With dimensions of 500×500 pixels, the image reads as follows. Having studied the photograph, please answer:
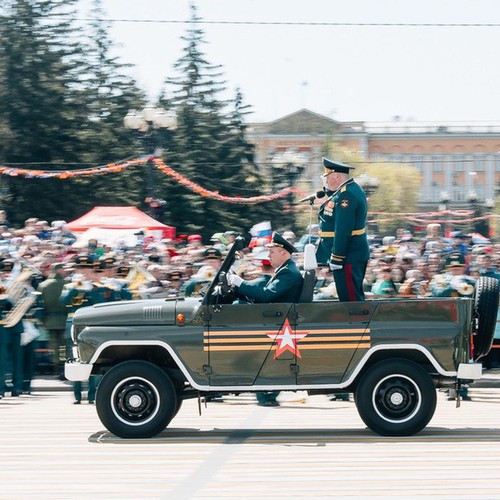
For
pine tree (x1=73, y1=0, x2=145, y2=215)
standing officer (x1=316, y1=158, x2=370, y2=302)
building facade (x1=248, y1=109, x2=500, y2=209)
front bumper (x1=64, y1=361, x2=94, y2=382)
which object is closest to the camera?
front bumper (x1=64, y1=361, x2=94, y2=382)

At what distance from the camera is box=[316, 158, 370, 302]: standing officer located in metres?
11.4

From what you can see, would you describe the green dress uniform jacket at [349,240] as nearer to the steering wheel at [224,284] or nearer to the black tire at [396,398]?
the black tire at [396,398]

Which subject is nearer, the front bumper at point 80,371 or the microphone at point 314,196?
the front bumper at point 80,371

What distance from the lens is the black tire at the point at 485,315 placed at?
11102 millimetres

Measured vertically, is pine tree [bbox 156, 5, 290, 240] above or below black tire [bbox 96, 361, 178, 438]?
above

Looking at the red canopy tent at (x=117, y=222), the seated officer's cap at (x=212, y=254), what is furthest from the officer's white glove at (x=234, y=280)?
the red canopy tent at (x=117, y=222)

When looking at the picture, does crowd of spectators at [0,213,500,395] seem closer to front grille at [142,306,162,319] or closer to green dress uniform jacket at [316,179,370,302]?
green dress uniform jacket at [316,179,370,302]

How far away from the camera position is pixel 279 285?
1108 centimetres

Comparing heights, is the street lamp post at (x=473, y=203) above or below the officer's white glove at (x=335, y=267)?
above

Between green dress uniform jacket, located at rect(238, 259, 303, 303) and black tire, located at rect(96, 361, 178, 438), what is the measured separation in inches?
41.5

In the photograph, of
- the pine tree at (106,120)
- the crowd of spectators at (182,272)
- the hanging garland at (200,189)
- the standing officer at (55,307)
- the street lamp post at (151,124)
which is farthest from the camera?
the pine tree at (106,120)

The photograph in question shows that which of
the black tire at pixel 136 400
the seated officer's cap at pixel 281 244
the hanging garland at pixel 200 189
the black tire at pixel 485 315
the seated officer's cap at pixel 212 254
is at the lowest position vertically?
the black tire at pixel 136 400

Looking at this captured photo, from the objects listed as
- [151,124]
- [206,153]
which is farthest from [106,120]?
[151,124]

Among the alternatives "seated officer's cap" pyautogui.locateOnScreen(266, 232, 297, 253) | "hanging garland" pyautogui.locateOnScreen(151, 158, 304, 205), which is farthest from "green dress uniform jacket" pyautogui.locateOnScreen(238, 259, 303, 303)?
"hanging garland" pyautogui.locateOnScreen(151, 158, 304, 205)
